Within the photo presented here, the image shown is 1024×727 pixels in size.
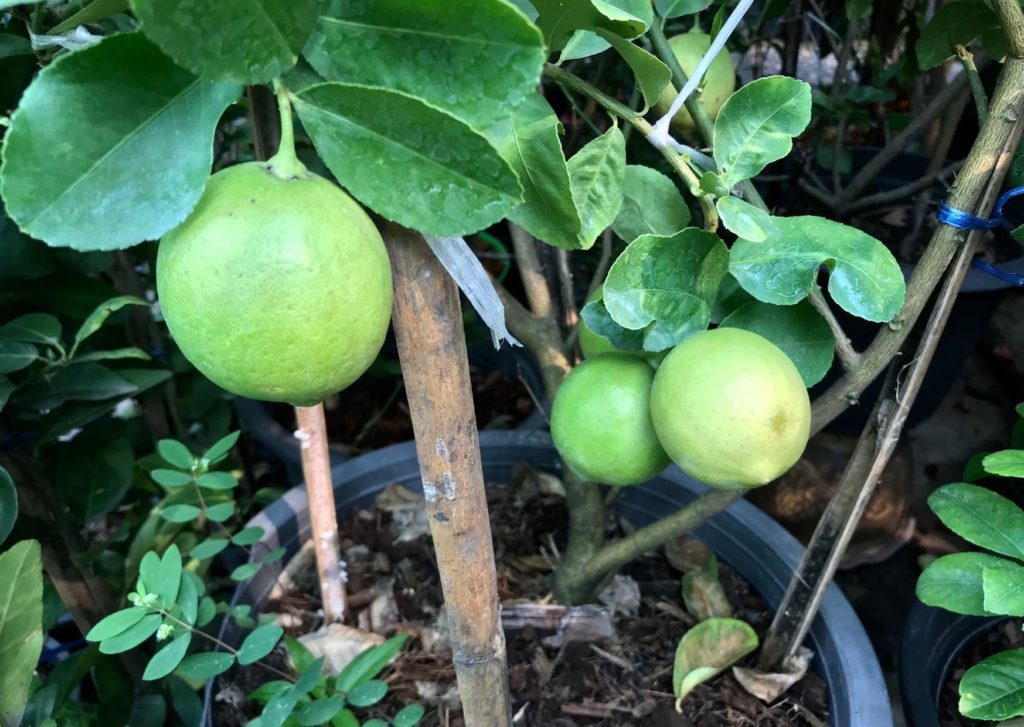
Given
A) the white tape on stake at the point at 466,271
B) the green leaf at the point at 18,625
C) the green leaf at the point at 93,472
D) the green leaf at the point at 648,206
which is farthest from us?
the green leaf at the point at 93,472

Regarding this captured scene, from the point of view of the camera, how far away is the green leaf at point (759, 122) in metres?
0.51

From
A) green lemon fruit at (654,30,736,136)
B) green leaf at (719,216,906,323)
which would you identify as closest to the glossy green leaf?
green leaf at (719,216,906,323)

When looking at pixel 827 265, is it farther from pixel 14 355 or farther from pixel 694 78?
pixel 14 355

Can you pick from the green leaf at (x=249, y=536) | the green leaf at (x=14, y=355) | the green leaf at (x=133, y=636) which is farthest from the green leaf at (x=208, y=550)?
the green leaf at (x=14, y=355)

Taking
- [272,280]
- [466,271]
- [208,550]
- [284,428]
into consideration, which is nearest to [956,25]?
[466,271]

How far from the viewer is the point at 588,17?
0.44m

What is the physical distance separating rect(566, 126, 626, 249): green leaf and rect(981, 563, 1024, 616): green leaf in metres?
0.46

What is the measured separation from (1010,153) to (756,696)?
601 millimetres

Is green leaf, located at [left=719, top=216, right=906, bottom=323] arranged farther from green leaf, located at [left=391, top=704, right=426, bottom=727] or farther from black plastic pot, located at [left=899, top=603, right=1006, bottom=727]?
black plastic pot, located at [left=899, top=603, right=1006, bottom=727]

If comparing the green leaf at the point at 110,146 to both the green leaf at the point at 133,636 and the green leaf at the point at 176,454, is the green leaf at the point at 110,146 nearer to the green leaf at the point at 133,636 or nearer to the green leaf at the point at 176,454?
the green leaf at the point at 133,636

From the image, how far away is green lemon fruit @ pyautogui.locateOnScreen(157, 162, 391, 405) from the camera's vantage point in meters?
0.33

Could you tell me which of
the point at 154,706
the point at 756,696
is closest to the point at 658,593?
the point at 756,696

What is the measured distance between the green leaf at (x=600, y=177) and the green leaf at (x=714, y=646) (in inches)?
22.2

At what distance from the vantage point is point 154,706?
36.1 inches
